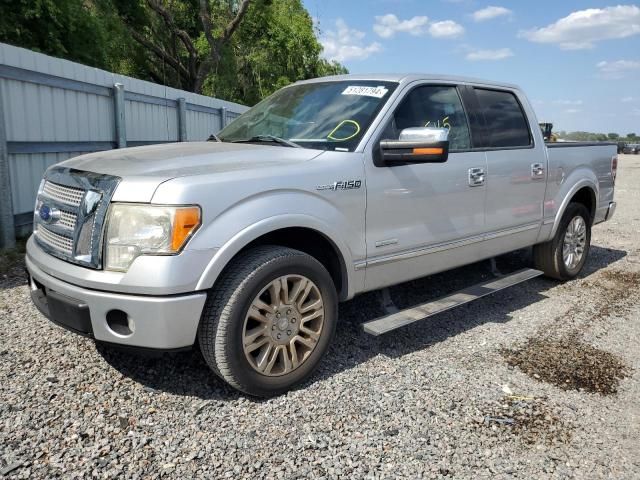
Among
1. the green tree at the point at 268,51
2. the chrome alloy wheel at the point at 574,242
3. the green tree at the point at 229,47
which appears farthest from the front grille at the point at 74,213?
the green tree at the point at 268,51

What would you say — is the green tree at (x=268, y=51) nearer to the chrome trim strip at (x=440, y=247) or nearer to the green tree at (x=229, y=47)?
the green tree at (x=229, y=47)

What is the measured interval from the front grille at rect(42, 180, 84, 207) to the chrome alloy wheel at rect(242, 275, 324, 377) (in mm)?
1091

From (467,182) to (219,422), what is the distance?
100 inches

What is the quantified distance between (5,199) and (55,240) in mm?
3416

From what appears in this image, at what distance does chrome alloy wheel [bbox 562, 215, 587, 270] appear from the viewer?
5.75 m

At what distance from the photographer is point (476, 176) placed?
426 centimetres

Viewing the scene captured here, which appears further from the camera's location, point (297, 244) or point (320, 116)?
point (320, 116)

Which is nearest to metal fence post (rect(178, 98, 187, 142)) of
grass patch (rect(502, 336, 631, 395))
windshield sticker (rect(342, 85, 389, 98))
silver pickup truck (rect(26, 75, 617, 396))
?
silver pickup truck (rect(26, 75, 617, 396))

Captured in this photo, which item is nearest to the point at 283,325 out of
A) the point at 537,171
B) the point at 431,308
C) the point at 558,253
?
the point at 431,308

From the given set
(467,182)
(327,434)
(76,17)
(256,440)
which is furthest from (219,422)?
(76,17)

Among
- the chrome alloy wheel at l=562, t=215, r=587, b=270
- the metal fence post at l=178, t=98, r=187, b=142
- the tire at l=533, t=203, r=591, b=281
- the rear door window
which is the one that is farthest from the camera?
the metal fence post at l=178, t=98, r=187, b=142

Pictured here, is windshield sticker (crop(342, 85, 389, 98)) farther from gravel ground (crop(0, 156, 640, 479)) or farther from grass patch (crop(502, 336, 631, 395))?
grass patch (crop(502, 336, 631, 395))

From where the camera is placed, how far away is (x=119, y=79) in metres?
7.95

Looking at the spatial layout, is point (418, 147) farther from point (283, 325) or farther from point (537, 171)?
point (537, 171)
